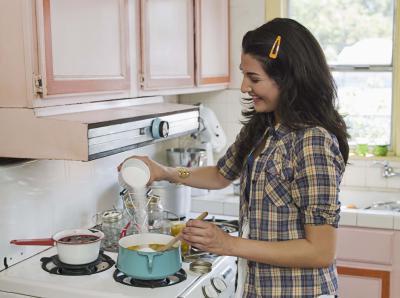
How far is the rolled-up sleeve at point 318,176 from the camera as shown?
1492mm

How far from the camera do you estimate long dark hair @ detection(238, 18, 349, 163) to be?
1.54 metres

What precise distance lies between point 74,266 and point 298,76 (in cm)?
100

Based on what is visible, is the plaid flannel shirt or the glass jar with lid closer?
the plaid flannel shirt

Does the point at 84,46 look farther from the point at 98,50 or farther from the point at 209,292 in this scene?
the point at 209,292

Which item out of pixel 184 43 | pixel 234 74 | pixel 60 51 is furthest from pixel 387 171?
pixel 60 51

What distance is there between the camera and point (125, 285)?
6.13ft

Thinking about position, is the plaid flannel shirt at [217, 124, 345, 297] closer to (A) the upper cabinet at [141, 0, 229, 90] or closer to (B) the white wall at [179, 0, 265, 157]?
(A) the upper cabinet at [141, 0, 229, 90]

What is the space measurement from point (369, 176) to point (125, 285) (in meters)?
1.79

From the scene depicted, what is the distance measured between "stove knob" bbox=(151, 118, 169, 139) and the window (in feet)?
4.75

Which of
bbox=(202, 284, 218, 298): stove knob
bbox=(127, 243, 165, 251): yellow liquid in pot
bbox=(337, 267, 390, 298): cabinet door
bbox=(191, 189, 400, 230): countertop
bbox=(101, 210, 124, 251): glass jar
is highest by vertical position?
bbox=(127, 243, 165, 251): yellow liquid in pot

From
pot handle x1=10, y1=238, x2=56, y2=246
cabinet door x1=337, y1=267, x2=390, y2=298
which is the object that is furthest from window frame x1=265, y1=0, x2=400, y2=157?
pot handle x1=10, y1=238, x2=56, y2=246

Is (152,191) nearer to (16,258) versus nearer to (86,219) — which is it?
(86,219)

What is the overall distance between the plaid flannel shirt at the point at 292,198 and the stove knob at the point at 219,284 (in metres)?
0.30

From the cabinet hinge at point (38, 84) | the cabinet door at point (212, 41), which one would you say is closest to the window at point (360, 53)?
the cabinet door at point (212, 41)
